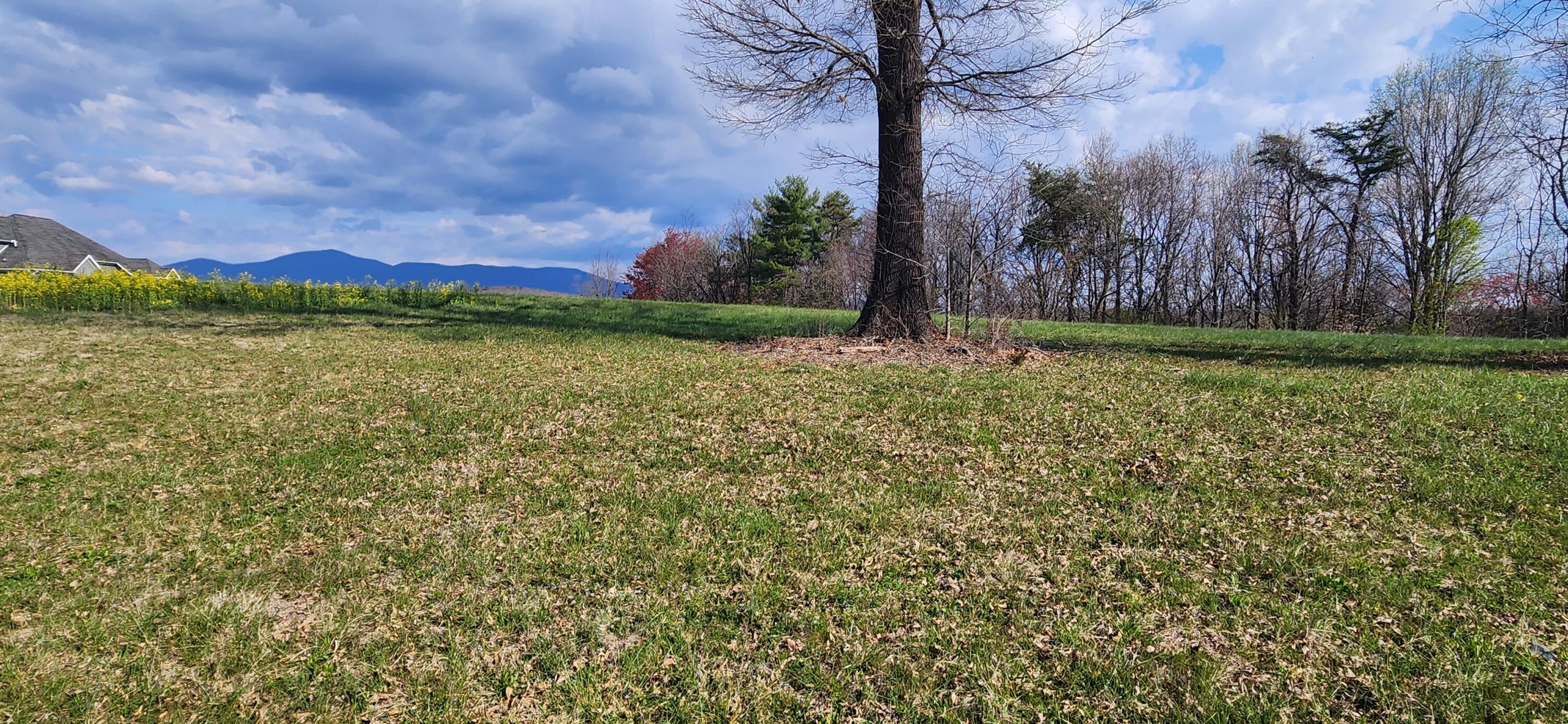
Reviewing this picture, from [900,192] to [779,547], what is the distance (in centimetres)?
734

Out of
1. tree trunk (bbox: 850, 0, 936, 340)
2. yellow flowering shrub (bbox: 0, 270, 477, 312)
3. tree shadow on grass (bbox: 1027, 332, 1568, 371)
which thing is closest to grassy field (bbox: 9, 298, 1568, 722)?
tree shadow on grass (bbox: 1027, 332, 1568, 371)

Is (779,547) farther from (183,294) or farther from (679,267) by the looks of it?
(679,267)

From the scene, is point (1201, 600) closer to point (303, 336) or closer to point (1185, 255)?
point (303, 336)

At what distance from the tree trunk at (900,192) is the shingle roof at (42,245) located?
36612 millimetres

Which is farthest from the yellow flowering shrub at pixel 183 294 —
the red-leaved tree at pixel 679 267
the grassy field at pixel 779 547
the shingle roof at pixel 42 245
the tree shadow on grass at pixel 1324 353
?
the red-leaved tree at pixel 679 267

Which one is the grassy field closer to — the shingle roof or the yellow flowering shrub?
the yellow flowering shrub

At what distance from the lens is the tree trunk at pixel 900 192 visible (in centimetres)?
977

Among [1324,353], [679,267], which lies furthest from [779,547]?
[679,267]

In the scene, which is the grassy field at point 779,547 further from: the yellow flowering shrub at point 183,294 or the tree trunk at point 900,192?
the yellow flowering shrub at point 183,294

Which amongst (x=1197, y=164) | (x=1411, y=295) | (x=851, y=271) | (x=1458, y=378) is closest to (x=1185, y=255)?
(x=1197, y=164)

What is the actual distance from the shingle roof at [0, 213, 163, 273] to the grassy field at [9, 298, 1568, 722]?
33.5m

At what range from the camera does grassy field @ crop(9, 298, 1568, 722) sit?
2748mm

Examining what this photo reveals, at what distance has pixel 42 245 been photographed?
100.0 ft

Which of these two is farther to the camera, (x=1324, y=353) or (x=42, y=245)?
(x=42, y=245)
